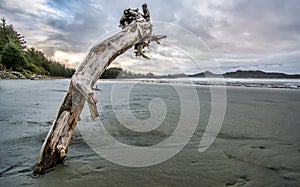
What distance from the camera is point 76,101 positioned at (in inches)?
115

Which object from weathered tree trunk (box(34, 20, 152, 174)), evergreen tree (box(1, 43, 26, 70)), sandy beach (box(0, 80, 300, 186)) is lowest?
sandy beach (box(0, 80, 300, 186))

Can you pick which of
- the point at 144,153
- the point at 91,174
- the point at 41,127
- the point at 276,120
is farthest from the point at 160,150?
the point at 276,120

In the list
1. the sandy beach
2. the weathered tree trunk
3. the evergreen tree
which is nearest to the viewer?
the sandy beach

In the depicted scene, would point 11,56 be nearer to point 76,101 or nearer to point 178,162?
point 76,101

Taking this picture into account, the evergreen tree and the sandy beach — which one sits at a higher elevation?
the evergreen tree

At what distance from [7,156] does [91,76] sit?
1.75m

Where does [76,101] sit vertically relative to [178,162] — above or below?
above

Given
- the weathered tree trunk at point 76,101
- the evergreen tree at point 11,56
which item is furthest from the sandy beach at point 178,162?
the evergreen tree at point 11,56

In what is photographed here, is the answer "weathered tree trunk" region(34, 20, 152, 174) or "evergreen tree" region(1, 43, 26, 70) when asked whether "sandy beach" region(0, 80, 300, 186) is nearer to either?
"weathered tree trunk" region(34, 20, 152, 174)

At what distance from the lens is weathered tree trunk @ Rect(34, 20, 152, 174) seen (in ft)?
8.64

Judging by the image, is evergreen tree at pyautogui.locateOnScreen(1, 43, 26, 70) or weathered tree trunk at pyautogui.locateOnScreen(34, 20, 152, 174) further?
evergreen tree at pyautogui.locateOnScreen(1, 43, 26, 70)

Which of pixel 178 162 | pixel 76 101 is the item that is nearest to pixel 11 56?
pixel 76 101

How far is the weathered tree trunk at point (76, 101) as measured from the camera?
2.63m

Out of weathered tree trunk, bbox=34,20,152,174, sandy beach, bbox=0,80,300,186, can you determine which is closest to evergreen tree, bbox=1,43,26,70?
sandy beach, bbox=0,80,300,186
